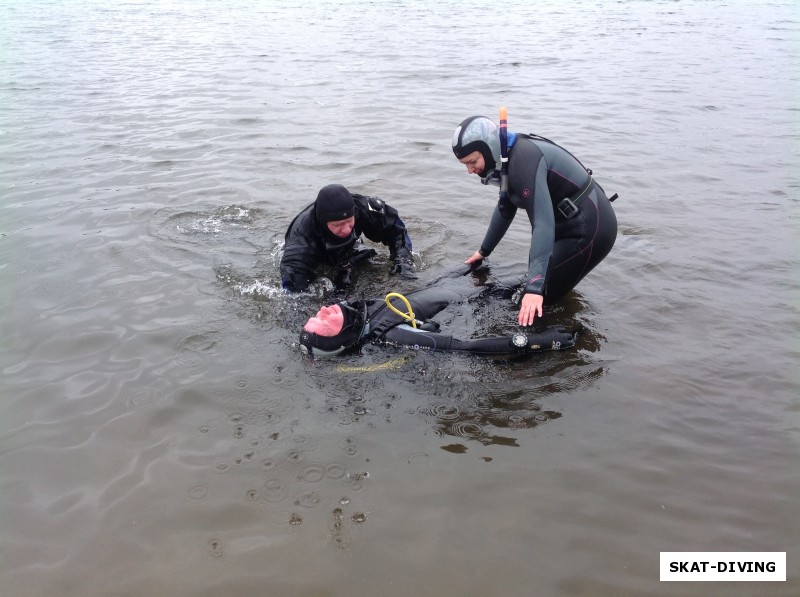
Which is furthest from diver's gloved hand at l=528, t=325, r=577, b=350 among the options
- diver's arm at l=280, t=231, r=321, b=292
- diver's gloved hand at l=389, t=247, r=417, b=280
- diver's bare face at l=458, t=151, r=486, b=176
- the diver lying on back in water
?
diver's arm at l=280, t=231, r=321, b=292

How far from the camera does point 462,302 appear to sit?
4.83 m

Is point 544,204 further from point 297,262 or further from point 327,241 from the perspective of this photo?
point 297,262

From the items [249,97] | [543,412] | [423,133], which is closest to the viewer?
[543,412]

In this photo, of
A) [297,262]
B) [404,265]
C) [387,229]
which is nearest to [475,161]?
[387,229]

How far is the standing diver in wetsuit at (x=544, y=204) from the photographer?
3.93m

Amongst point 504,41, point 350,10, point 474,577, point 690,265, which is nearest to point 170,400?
point 474,577

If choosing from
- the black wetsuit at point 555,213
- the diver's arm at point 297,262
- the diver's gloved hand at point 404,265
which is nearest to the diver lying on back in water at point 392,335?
the black wetsuit at point 555,213

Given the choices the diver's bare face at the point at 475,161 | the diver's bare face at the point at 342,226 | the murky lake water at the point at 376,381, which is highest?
the diver's bare face at the point at 475,161

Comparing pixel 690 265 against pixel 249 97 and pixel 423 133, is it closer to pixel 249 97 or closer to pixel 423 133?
pixel 423 133

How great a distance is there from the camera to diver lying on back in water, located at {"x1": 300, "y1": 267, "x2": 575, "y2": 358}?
13.3 feet

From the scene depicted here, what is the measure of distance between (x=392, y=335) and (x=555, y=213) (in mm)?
1529

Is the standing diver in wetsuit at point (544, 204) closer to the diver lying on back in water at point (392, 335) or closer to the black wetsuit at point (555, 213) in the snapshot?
the black wetsuit at point (555, 213)

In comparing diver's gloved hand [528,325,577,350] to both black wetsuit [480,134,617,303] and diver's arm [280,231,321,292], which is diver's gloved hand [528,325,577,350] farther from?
diver's arm [280,231,321,292]

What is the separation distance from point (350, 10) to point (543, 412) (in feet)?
78.5
